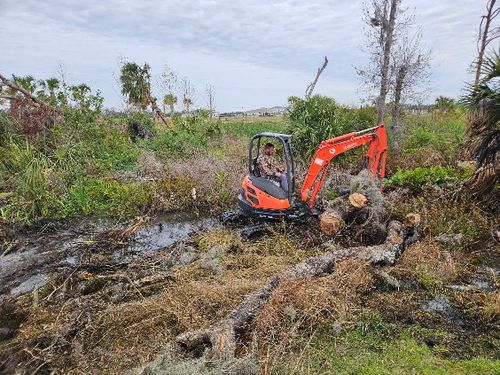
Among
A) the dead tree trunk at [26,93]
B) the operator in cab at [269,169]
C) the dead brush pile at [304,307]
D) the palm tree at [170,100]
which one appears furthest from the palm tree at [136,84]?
the dead brush pile at [304,307]

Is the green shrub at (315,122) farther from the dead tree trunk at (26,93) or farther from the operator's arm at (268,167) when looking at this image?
the dead tree trunk at (26,93)

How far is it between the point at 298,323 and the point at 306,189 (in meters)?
3.38

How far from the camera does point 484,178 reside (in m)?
7.11

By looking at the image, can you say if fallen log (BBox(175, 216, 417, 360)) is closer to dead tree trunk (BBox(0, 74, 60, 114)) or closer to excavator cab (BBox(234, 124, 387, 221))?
excavator cab (BBox(234, 124, 387, 221))

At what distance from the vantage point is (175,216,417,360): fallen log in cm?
377

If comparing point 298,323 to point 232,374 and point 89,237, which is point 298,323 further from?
point 89,237

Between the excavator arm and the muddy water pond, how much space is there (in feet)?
8.05

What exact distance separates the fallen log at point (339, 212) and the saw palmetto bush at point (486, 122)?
2.04m

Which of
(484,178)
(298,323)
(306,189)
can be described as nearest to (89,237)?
(306,189)

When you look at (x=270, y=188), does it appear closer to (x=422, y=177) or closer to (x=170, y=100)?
(x=422, y=177)

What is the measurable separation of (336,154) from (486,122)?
242cm

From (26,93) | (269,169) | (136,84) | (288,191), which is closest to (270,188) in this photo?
(288,191)

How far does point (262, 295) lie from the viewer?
14.9ft

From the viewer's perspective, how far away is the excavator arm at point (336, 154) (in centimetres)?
710
